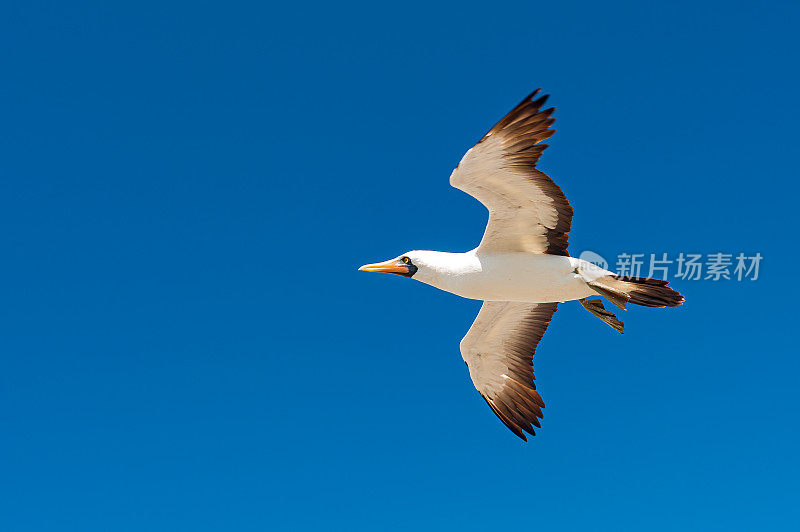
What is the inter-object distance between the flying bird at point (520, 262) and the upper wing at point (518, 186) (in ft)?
0.05

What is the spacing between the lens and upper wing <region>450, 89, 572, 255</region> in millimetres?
10930

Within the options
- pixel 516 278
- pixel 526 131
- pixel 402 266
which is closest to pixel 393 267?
pixel 402 266

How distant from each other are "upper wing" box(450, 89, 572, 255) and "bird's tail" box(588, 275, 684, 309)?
3.65ft

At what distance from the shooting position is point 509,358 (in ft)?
47.5

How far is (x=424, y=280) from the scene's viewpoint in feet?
41.2

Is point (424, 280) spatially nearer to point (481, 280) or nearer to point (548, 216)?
point (481, 280)

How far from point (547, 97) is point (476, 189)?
5.69 feet

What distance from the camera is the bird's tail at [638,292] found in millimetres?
11125

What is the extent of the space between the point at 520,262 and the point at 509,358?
3.03 meters

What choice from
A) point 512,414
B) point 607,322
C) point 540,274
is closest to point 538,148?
point 540,274

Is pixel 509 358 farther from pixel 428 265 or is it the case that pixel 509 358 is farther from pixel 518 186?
pixel 518 186

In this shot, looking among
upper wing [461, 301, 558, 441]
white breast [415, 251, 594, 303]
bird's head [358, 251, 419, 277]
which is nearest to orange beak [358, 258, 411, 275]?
bird's head [358, 251, 419, 277]

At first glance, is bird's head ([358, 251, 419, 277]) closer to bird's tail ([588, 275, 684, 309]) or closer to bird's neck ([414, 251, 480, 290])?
bird's neck ([414, 251, 480, 290])

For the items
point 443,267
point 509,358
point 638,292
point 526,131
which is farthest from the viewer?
point 509,358
